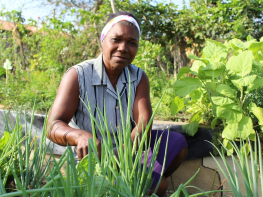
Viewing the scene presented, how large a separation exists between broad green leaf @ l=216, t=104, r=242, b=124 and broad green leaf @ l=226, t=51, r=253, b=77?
258 millimetres

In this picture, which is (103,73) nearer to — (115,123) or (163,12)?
(115,123)

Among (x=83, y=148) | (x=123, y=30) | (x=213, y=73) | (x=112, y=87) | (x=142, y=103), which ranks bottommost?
(x=83, y=148)

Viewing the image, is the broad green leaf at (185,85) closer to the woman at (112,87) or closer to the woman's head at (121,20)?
the woman at (112,87)

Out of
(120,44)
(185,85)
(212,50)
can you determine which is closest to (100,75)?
(120,44)

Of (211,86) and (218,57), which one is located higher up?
(218,57)

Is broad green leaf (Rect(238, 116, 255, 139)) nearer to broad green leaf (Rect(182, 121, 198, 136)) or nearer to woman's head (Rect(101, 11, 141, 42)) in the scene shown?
broad green leaf (Rect(182, 121, 198, 136))

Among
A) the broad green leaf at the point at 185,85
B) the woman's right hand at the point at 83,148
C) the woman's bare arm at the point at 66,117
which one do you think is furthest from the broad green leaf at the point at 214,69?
the woman's right hand at the point at 83,148

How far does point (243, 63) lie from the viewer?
5.46 ft

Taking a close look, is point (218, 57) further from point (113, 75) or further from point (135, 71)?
point (113, 75)

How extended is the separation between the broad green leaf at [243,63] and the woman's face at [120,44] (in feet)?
2.40

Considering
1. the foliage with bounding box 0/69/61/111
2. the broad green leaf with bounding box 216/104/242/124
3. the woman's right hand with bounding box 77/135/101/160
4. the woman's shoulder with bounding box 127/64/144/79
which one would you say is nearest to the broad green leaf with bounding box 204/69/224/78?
the broad green leaf with bounding box 216/104/242/124

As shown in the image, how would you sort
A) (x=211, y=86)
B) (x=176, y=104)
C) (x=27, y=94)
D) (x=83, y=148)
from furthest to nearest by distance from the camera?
(x=27, y=94), (x=176, y=104), (x=211, y=86), (x=83, y=148)

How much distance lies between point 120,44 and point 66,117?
0.60 meters

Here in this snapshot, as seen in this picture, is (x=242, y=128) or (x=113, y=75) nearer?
(x=242, y=128)
